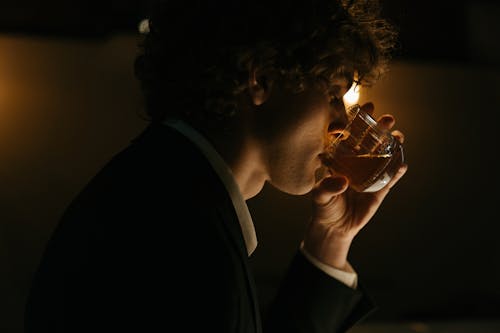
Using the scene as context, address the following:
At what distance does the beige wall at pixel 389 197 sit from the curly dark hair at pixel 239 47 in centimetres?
158

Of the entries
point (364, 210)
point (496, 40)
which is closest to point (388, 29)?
point (364, 210)

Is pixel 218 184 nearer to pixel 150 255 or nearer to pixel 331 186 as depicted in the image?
pixel 150 255

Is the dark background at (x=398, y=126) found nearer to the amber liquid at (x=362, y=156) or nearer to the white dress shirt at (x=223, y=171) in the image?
the amber liquid at (x=362, y=156)

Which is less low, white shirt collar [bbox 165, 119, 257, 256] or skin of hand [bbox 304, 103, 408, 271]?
white shirt collar [bbox 165, 119, 257, 256]

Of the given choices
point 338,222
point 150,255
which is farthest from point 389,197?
point 150,255

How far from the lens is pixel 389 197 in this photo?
3324 mm

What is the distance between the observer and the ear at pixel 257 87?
1191 mm

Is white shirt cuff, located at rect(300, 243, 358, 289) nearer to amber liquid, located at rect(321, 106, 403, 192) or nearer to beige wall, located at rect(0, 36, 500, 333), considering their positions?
amber liquid, located at rect(321, 106, 403, 192)

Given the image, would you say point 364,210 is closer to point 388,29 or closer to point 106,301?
point 388,29

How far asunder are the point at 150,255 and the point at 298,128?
0.43 metres

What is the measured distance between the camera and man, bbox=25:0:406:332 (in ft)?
2.98

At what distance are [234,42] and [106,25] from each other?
1935 millimetres

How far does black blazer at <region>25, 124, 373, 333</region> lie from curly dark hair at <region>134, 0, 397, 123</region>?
16cm

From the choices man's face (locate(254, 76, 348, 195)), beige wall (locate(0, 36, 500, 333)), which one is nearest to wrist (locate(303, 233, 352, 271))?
man's face (locate(254, 76, 348, 195))
